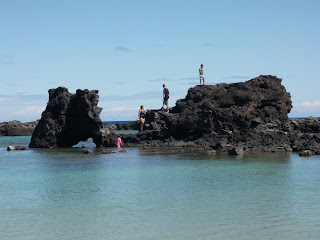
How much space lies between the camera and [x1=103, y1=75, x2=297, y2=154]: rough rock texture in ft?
126

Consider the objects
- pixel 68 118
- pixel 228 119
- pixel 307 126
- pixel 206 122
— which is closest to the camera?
pixel 228 119

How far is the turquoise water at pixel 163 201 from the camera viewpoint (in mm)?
12062

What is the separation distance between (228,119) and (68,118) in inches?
611

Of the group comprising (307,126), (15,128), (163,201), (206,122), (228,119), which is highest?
(15,128)

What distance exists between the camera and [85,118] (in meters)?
43.3

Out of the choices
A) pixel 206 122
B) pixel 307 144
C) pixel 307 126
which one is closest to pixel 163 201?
pixel 307 144

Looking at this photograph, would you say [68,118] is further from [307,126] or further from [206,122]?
[307,126]

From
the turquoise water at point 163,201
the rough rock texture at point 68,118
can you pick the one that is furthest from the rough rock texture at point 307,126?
the turquoise water at point 163,201

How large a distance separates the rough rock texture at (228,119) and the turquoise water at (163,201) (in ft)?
35.3

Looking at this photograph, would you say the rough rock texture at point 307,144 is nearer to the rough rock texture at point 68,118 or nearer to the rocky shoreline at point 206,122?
the rocky shoreline at point 206,122

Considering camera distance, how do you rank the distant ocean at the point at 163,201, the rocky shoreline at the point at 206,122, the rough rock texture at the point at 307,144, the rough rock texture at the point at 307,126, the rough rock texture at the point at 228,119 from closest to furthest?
the distant ocean at the point at 163,201 → the rough rock texture at the point at 307,144 → the rocky shoreline at the point at 206,122 → the rough rock texture at the point at 228,119 → the rough rock texture at the point at 307,126

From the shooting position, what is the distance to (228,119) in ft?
131

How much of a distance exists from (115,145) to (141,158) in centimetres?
1307

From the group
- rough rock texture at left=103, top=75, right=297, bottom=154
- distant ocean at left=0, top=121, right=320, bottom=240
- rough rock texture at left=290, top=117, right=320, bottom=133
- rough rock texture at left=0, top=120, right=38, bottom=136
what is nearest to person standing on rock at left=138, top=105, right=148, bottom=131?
rough rock texture at left=103, top=75, right=297, bottom=154
